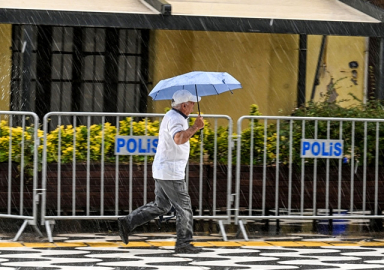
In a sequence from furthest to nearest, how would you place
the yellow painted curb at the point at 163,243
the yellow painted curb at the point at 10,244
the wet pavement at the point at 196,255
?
1. the yellow painted curb at the point at 163,243
2. the yellow painted curb at the point at 10,244
3. the wet pavement at the point at 196,255

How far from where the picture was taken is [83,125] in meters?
11.2

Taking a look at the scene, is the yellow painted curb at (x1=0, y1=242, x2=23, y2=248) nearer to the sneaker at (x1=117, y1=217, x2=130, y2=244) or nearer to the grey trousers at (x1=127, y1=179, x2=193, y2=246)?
the sneaker at (x1=117, y1=217, x2=130, y2=244)

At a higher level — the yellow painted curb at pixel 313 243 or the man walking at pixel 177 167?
the man walking at pixel 177 167

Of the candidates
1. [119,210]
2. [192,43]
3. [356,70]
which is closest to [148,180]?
[119,210]

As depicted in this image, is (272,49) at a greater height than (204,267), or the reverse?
(272,49)

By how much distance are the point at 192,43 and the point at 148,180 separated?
533cm

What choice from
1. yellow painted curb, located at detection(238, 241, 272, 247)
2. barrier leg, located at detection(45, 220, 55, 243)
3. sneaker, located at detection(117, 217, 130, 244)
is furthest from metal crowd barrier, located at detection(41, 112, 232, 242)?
sneaker, located at detection(117, 217, 130, 244)

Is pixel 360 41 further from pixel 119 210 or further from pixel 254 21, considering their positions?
pixel 119 210

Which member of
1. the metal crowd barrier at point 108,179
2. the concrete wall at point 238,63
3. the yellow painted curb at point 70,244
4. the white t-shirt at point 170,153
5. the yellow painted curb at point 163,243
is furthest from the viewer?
the concrete wall at point 238,63

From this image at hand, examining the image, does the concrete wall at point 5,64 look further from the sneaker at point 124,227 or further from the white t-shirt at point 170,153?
the white t-shirt at point 170,153

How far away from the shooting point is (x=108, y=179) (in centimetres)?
1107

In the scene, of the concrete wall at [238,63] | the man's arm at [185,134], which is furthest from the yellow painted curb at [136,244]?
the concrete wall at [238,63]

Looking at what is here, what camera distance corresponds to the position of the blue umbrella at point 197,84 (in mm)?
9625

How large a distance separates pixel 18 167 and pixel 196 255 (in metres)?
2.54
